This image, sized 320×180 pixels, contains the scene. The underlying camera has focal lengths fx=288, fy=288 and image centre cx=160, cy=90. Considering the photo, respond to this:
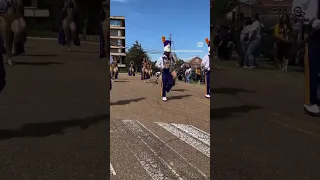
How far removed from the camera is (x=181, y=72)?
2916mm

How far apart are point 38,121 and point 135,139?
3.19 feet

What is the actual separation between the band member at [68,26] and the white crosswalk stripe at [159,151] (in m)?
0.99

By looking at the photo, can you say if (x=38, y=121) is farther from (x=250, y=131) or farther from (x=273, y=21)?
(x=273, y=21)

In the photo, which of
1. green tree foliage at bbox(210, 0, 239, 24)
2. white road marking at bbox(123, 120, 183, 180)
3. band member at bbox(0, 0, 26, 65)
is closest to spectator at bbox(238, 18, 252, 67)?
green tree foliage at bbox(210, 0, 239, 24)

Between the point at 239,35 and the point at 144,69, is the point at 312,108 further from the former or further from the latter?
the point at 144,69

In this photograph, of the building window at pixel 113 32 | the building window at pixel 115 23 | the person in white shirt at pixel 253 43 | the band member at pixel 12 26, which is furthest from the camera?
the building window at pixel 115 23

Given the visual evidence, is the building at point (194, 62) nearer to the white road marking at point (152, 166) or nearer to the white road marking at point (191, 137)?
the white road marking at point (191, 137)

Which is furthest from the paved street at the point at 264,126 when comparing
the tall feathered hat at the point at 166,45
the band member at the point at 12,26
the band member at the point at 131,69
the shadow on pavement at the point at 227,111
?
the band member at the point at 12,26

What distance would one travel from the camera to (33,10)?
5.75 ft

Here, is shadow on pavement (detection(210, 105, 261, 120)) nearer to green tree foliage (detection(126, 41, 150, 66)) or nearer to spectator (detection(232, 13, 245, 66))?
spectator (detection(232, 13, 245, 66))

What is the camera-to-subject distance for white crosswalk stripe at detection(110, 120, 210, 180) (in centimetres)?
224

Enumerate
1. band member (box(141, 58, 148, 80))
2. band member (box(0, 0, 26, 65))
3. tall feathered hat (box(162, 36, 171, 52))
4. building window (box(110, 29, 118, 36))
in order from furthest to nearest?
band member (box(141, 58, 148, 80)) → tall feathered hat (box(162, 36, 171, 52)) → building window (box(110, 29, 118, 36)) → band member (box(0, 0, 26, 65))

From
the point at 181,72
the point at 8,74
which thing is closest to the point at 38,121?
the point at 8,74

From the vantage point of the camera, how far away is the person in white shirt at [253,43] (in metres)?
1.78
